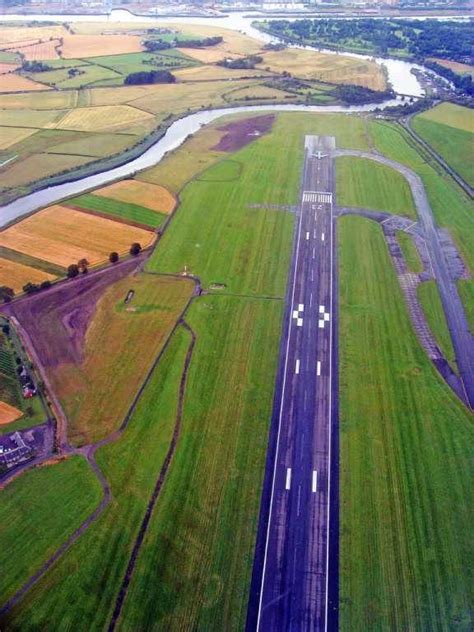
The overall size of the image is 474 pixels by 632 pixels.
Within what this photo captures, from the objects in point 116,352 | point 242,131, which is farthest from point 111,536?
point 242,131

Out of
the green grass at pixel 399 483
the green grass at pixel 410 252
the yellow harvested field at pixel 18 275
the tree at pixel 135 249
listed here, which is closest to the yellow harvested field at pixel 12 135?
the yellow harvested field at pixel 18 275

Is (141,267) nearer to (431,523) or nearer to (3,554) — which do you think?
(3,554)

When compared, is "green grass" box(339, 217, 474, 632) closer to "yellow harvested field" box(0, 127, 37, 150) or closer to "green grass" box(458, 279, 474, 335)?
"green grass" box(458, 279, 474, 335)

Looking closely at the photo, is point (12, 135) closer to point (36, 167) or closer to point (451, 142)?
point (36, 167)

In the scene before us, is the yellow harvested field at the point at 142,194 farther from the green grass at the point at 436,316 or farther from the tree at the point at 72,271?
the green grass at the point at 436,316

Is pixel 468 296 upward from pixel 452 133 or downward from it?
downward

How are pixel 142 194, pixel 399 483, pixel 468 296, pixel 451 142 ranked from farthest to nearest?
1. pixel 451 142
2. pixel 142 194
3. pixel 468 296
4. pixel 399 483

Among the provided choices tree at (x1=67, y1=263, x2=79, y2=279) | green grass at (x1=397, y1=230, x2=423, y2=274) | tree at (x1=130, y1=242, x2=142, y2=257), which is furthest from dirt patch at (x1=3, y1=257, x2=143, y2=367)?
green grass at (x1=397, y1=230, x2=423, y2=274)

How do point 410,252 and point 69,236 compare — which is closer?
point 410,252
